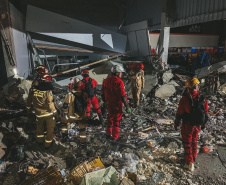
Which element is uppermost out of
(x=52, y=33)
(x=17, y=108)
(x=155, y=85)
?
(x=52, y=33)

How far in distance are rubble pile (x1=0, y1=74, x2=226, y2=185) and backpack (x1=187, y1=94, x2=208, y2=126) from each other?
102 centimetres

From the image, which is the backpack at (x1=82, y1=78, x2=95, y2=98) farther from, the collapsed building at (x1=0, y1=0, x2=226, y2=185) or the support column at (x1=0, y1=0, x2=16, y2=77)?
the support column at (x1=0, y1=0, x2=16, y2=77)

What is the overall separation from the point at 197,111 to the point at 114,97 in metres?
1.76

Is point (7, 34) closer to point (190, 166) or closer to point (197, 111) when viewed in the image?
point (197, 111)

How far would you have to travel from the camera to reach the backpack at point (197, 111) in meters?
2.82

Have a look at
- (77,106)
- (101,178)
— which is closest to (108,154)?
(101,178)

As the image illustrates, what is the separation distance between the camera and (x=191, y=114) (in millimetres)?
2879

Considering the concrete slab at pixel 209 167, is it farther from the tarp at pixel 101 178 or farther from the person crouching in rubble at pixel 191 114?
the tarp at pixel 101 178

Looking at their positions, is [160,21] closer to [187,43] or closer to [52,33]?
[52,33]

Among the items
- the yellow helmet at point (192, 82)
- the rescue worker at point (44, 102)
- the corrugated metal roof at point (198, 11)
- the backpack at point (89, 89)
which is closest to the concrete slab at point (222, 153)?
the yellow helmet at point (192, 82)

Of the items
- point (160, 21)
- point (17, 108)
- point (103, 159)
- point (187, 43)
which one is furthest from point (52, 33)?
point (187, 43)

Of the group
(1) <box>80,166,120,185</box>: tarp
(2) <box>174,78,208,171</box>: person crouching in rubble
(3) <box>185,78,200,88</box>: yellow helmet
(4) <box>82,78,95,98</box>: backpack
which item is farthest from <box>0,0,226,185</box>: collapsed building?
(3) <box>185,78,200,88</box>: yellow helmet

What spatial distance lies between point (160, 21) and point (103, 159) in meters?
7.60

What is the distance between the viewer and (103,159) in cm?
331
